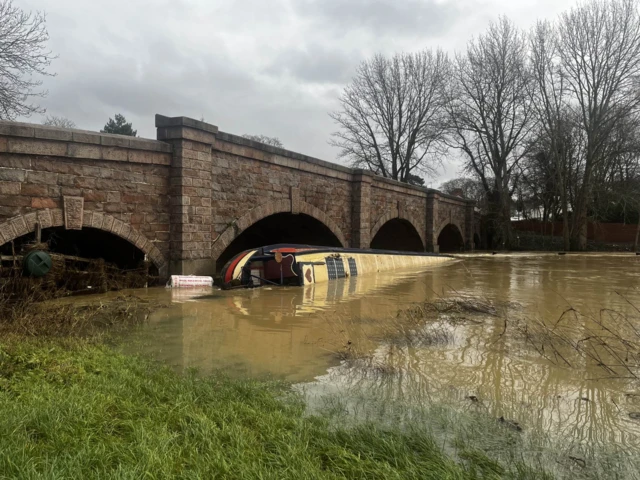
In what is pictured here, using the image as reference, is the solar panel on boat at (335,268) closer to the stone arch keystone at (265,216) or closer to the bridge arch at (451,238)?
the stone arch keystone at (265,216)

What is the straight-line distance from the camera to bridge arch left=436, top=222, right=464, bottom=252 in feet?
96.3

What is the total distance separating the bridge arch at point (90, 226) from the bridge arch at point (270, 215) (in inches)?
52.0

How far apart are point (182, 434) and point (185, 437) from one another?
6 centimetres

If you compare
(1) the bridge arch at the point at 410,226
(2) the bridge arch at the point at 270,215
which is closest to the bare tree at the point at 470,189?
(1) the bridge arch at the point at 410,226

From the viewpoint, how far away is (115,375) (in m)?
3.17

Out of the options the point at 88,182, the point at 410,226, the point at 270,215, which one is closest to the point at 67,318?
the point at 88,182

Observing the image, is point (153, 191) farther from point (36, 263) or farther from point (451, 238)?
point (451, 238)

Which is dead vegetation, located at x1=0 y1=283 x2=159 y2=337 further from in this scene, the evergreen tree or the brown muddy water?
the evergreen tree

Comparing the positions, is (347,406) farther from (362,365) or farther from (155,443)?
(155,443)

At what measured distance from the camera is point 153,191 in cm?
908

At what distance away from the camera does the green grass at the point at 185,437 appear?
6.31 ft

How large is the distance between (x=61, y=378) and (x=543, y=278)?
35.7 ft

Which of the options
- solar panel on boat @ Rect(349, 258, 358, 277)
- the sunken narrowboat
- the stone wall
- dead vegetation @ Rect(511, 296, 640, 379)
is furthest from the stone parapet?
dead vegetation @ Rect(511, 296, 640, 379)

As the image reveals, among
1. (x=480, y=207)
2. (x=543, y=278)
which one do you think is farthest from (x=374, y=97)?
(x=543, y=278)
